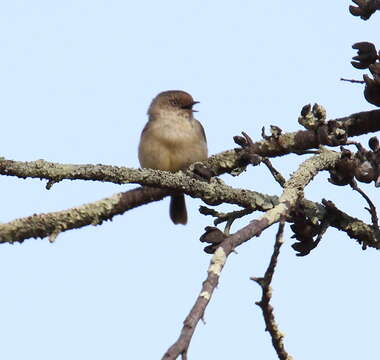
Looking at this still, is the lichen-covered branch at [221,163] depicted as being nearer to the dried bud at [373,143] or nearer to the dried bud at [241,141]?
the dried bud at [241,141]

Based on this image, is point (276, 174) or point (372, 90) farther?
point (372, 90)

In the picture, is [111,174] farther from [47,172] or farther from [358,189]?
[358,189]

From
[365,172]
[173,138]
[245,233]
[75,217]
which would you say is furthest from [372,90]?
[173,138]

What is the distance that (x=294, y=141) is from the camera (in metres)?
4.23

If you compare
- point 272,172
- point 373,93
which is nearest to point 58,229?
point 272,172

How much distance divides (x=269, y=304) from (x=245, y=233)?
0.36 meters

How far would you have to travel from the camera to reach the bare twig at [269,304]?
2348mm

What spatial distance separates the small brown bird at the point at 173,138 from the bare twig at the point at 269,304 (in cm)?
426

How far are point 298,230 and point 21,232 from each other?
46.9 inches

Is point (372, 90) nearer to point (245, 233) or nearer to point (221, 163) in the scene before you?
point (221, 163)

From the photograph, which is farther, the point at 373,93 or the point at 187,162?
the point at 187,162

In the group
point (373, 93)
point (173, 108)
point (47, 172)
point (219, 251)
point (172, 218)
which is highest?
point (173, 108)

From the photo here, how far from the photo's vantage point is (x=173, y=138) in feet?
24.4

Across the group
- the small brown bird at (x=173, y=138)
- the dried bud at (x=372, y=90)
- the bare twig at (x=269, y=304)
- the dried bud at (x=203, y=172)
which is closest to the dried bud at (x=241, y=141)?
the dried bud at (x=203, y=172)
